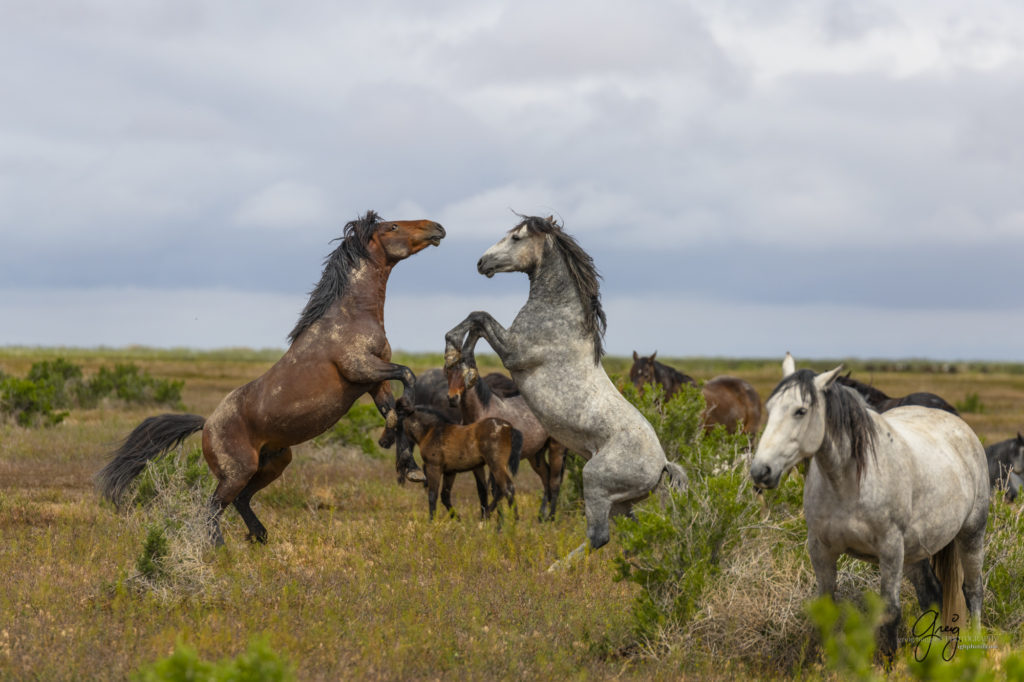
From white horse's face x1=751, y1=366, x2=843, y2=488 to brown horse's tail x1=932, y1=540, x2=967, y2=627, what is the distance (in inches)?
88.4

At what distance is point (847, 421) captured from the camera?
5695 millimetres

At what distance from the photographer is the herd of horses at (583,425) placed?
5738 millimetres

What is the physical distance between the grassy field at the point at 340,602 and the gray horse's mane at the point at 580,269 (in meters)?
2.01

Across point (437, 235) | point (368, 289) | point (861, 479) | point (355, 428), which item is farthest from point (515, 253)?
point (355, 428)

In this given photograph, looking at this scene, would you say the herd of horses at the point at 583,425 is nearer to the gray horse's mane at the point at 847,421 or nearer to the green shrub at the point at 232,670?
the gray horse's mane at the point at 847,421

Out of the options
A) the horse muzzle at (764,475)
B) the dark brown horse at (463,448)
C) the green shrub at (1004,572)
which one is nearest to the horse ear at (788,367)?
the horse muzzle at (764,475)

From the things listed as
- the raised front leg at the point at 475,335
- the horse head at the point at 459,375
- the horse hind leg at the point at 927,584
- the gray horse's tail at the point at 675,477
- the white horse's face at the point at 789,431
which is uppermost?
the raised front leg at the point at 475,335

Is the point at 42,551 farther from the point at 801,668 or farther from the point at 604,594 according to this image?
the point at 801,668

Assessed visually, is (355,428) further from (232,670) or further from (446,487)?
(232,670)

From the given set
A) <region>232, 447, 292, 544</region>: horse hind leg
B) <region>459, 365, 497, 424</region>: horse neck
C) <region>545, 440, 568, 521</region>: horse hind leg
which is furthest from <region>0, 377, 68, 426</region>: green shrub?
<region>232, 447, 292, 544</region>: horse hind leg

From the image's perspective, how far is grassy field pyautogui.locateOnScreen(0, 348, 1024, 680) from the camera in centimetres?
568

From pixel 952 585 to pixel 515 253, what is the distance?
4147mm

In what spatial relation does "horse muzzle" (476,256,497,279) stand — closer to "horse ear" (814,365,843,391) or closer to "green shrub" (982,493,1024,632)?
"horse ear" (814,365,843,391)

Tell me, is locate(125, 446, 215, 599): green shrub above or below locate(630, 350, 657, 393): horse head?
below
